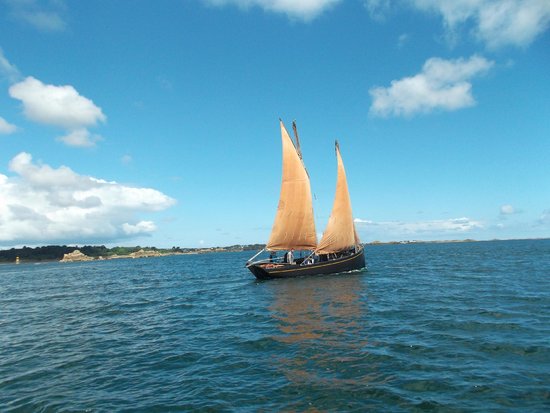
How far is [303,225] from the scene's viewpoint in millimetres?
47156

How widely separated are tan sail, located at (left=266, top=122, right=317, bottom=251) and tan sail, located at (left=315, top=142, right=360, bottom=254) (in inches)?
70.8

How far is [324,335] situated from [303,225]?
2928 cm

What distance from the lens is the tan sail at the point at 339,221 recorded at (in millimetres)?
46875

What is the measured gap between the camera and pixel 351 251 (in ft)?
172

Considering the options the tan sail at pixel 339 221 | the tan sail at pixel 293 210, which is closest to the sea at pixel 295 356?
the tan sail at pixel 339 221

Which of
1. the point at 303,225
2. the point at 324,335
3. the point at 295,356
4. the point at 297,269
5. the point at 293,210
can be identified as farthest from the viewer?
the point at 303,225

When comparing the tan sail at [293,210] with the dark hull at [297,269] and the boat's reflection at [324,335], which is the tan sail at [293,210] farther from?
the boat's reflection at [324,335]

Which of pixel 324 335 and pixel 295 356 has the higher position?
pixel 324 335

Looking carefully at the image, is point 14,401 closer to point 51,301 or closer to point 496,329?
point 496,329

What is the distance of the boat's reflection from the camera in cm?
1301

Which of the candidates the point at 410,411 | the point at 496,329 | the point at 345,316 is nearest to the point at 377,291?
the point at 345,316

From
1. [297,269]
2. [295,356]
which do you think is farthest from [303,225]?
[295,356]

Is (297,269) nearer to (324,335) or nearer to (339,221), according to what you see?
(339,221)

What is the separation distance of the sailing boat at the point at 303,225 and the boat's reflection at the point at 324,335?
11.2 meters
